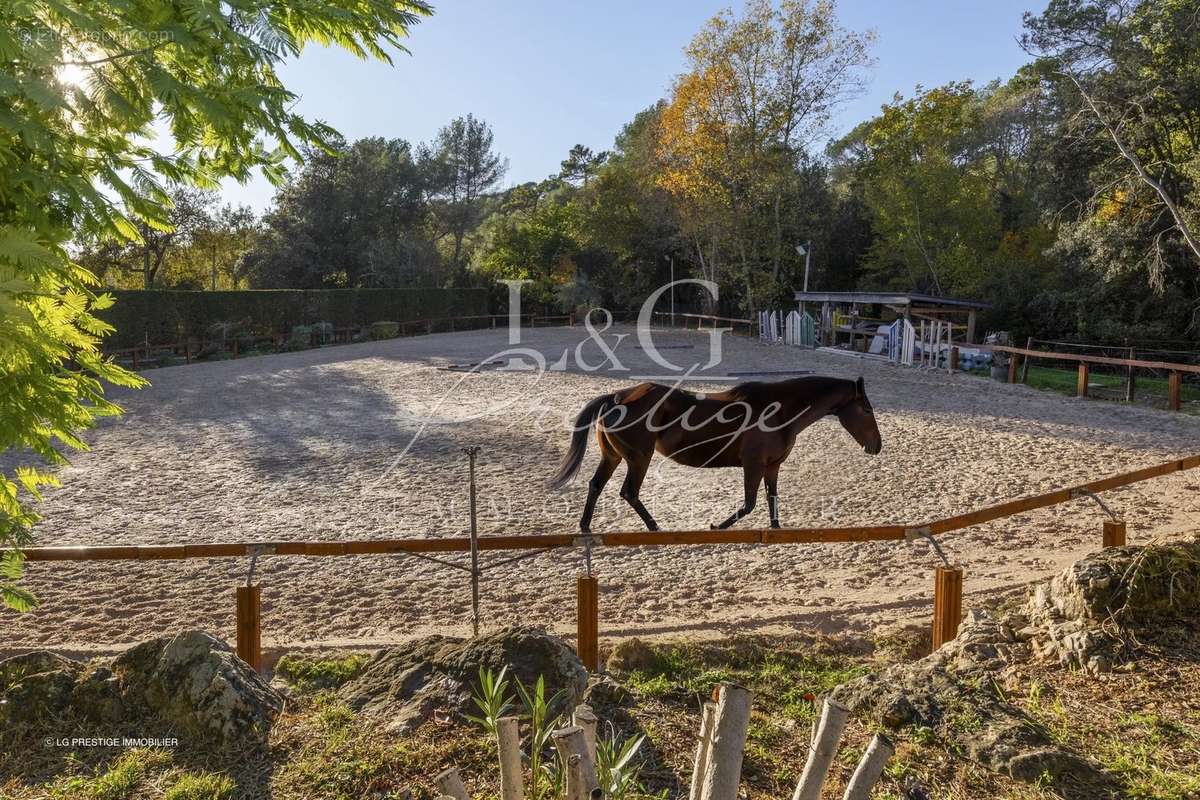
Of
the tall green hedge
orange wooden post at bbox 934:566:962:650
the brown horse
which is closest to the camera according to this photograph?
orange wooden post at bbox 934:566:962:650

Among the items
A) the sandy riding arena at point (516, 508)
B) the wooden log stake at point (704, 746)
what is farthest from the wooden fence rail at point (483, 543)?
the wooden log stake at point (704, 746)

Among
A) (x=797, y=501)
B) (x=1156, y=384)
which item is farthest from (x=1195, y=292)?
(x=797, y=501)

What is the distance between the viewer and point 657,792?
9.05 feet

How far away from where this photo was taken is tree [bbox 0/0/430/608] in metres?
1.97

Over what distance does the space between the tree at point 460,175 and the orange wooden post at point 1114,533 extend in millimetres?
48451

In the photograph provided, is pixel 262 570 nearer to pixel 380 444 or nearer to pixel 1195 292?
pixel 380 444

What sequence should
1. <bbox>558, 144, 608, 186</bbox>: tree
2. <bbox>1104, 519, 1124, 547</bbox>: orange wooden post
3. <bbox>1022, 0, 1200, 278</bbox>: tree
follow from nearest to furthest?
1. <bbox>1104, 519, 1124, 547</bbox>: orange wooden post
2. <bbox>1022, 0, 1200, 278</bbox>: tree
3. <bbox>558, 144, 608, 186</bbox>: tree

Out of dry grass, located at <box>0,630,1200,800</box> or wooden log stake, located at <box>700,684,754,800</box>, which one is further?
dry grass, located at <box>0,630,1200,800</box>

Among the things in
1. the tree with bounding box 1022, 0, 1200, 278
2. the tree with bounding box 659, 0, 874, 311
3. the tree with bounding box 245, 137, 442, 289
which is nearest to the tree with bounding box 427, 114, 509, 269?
the tree with bounding box 245, 137, 442, 289

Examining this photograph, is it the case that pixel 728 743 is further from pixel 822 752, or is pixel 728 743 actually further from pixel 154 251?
pixel 154 251

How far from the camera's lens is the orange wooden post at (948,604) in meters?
4.30

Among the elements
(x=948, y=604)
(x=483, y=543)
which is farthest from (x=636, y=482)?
(x=948, y=604)

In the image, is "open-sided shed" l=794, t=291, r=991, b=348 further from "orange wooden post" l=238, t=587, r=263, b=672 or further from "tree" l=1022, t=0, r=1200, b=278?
"orange wooden post" l=238, t=587, r=263, b=672

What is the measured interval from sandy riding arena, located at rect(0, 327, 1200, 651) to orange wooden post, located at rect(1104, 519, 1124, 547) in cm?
70
